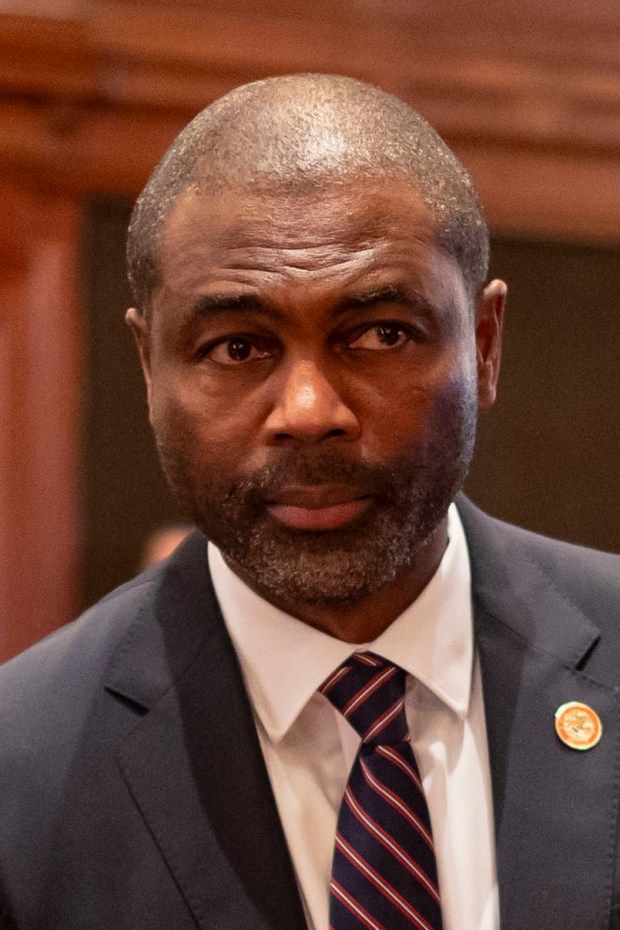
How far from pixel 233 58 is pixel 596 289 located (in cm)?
120

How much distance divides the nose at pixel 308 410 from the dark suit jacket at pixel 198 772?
337 millimetres

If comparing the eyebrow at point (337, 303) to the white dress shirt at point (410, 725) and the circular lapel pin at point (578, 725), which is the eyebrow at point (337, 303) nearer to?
the white dress shirt at point (410, 725)

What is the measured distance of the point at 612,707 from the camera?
1.67 m

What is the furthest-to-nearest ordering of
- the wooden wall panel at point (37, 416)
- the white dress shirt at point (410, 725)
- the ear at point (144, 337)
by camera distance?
1. the wooden wall panel at point (37, 416)
2. the ear at point (144, 337)
3. the white dress shirt at point (410, 725)

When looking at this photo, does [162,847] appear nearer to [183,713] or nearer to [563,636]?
[183,713]

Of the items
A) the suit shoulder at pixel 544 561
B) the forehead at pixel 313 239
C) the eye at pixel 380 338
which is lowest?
the suit shoulder at pixel 544 561

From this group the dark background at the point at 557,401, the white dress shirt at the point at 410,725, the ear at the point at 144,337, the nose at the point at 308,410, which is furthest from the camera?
the dark background at the point at 557,401

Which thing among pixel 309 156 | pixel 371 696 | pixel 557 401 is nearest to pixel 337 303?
pixel 309 156

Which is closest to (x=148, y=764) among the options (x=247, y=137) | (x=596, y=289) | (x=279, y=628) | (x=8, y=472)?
(x=279, y=628)

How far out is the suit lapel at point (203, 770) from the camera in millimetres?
1558

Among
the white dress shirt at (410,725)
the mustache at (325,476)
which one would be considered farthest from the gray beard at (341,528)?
the white dress shirt at (410,725)

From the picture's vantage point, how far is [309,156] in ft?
5.06

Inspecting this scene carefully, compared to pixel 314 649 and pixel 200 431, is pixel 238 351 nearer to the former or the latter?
pixel 200 431

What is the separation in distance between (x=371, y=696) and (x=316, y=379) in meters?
0.40
